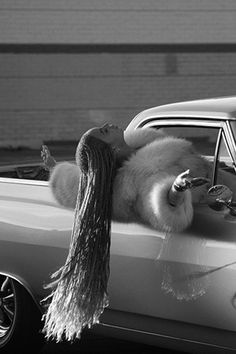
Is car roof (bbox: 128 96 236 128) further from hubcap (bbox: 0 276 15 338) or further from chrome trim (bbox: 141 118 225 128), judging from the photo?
hubcap (bbox: 0 276 15 338)

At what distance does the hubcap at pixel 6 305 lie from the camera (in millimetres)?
5465

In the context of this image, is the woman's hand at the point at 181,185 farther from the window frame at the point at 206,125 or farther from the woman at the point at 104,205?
the window frame at the point at 206,125

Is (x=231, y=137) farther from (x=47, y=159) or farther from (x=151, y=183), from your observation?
(x=47, y=159)

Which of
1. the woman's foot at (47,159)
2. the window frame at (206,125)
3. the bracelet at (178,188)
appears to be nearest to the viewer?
the bracelet at (178,188)

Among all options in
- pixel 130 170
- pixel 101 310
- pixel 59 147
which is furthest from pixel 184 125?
pixel 59 147

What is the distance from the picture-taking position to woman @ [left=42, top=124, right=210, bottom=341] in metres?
4.45

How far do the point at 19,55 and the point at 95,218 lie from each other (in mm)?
16969

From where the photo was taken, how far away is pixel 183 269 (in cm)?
Answer: 446

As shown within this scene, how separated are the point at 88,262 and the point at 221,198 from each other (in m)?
0.67

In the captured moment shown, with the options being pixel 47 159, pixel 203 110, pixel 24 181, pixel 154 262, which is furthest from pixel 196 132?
pixel 154 262

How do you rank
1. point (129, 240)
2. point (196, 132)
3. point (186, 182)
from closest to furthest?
point (186, 182) → point (129, 240) → point (196, 132)
